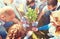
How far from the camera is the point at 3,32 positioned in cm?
102

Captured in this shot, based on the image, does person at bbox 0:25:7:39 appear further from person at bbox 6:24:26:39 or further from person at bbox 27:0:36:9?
person at bbox 27:0:36:9

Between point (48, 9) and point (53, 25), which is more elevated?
point (48, 9)

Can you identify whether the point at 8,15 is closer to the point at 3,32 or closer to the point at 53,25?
the point at 3,32

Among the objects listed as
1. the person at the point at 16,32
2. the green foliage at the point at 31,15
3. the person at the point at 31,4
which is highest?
Result: the person at the point at 31,4

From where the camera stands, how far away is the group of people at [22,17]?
1028 millimetres

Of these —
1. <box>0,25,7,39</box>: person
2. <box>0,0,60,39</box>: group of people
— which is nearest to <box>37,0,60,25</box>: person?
<box>0,0,60,39</box>: group of people

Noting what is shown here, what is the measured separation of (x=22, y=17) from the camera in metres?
1.05

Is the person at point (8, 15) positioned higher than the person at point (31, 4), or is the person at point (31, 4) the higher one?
the person at point (31, 4)

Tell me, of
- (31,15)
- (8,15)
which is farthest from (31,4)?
(8,15)

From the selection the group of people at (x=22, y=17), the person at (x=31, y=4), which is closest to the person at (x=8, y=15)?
the group of people at (x=22, y=17)

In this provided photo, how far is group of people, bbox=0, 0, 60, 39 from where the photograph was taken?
1.03 m

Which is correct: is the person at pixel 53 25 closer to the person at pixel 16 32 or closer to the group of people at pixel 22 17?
the group of people at pixel 22 17

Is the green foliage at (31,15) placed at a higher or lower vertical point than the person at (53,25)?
higher

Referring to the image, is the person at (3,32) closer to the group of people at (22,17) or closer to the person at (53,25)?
the group of people at (22,17)
